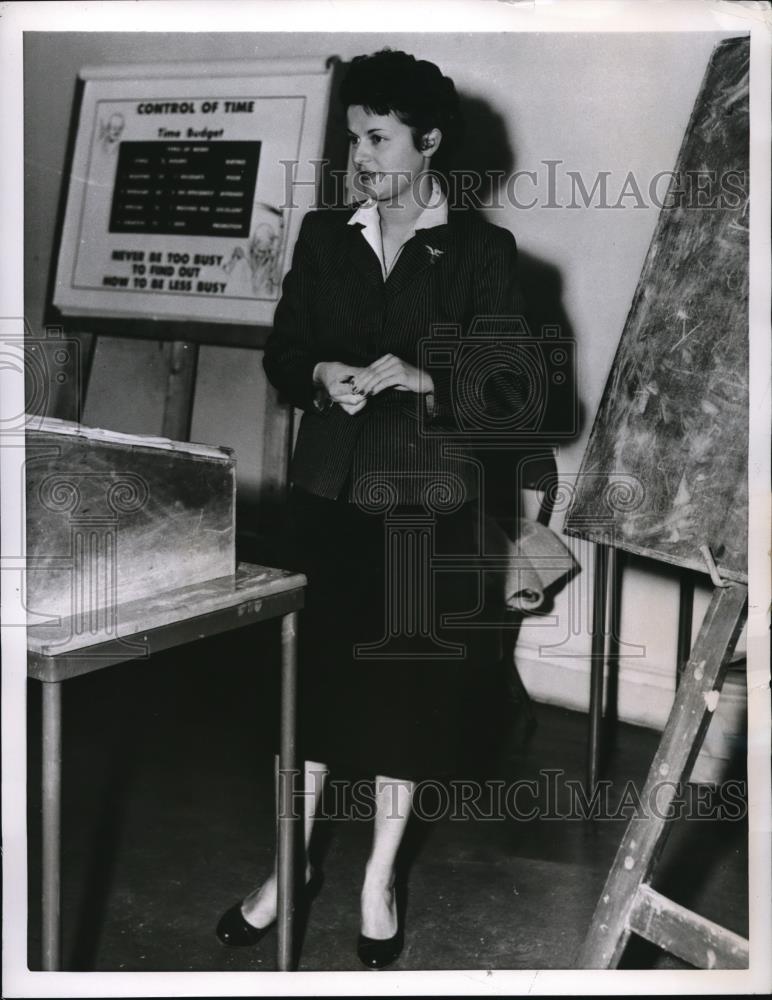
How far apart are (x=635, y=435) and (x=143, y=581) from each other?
3.14ft

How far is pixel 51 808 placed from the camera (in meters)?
1.48

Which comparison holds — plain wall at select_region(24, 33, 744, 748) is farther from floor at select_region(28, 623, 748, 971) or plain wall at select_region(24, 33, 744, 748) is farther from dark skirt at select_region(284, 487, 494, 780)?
dark skirt at select_region(284, 487, 494, 780)

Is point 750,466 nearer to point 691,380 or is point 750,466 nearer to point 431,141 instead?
point 691,380

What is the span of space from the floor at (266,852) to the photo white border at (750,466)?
0.40 ft

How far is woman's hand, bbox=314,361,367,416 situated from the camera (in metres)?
2.01

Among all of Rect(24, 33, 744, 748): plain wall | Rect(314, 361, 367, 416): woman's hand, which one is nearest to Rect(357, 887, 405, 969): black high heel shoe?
Rect(314, 361, 367, 416): woman's hand

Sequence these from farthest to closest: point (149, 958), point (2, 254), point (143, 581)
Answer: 1. point (149, 958)
2. point (2, 254)
3. point (143, 581)

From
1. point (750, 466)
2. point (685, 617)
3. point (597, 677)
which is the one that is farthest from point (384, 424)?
point (685, 617)

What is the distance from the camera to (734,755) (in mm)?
2707

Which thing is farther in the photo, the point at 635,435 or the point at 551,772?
the point at 551,772

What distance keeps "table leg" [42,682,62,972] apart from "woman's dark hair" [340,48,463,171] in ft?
4.12

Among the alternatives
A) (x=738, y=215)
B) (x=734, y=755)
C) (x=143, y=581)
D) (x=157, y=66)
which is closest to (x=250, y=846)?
(x=143, y=581)

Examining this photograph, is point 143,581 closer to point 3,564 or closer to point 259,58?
point 3,564

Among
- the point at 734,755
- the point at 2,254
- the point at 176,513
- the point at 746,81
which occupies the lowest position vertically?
the point at 734,755
